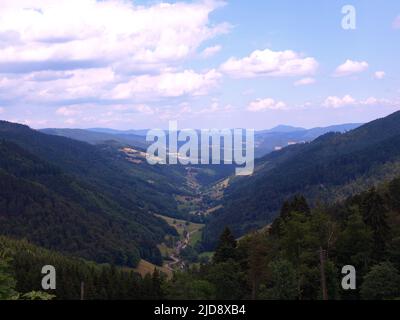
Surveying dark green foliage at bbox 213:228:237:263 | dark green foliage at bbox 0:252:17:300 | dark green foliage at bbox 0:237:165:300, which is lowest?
dark green foliage at bbox 0:237:165:300

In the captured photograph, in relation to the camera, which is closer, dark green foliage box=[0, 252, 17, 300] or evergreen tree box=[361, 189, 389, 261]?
dark green foliage box=[0, 252, 17, 300]

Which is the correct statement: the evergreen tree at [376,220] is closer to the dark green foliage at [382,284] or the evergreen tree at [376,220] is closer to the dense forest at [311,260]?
the dense forest at [311,260]

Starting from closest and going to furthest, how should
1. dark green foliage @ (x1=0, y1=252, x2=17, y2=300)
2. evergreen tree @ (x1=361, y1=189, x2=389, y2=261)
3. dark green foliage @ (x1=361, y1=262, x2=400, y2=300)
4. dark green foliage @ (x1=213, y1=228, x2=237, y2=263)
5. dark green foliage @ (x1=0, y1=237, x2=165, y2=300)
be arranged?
dark green foliage @ (x1=0, y1=252, x2=17, y2=300) < dark green foliage @ (x1=361, y1=262, x2=400, y2=300) < evergreen tree @ (x1=361, y1=189, x2=389, y2=261) < dark green foliage @ (x1=213, y1=228, x2=237, y2=263) < dark green foliage @ (x1=0, y1=237, x2=165, y2=300)

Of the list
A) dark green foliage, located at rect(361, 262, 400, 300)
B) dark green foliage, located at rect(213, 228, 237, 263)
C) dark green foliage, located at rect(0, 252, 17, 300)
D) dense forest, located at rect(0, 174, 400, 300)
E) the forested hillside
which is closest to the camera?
dark green foliage, located at rect(0, 252, 17, 300)

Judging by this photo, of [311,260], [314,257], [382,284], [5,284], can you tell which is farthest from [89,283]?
[5,284]

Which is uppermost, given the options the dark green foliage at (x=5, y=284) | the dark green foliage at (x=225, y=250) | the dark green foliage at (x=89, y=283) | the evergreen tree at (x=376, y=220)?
the dark green foliage at (x=5, y=284)

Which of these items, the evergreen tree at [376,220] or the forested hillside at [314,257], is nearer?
the forested hillside at [314,257]

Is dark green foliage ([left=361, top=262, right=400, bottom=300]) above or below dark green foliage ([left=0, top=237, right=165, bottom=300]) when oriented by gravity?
above

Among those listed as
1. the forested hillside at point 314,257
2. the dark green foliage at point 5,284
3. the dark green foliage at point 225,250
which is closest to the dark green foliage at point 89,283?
the dark green foliage at point 225,250

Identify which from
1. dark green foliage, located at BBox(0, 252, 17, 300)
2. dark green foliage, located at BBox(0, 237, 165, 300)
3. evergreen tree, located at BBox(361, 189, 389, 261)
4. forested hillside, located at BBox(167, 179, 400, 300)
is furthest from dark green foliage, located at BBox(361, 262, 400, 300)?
dark green foliage, located at BBox(0, 237, 165, 300)

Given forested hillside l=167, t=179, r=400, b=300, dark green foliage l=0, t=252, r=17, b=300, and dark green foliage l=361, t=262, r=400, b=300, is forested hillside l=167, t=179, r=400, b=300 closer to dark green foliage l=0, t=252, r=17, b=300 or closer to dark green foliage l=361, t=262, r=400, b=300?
dark green foliage l=361, t=262, r=400, b=300
